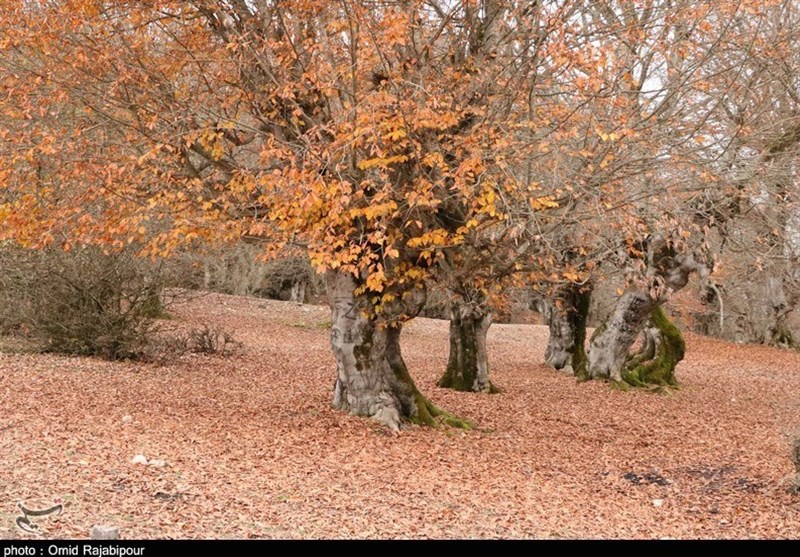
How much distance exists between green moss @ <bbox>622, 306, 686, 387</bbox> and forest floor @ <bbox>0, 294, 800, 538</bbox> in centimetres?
84

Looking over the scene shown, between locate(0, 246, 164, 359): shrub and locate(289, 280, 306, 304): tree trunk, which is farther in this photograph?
locate(289, 280, 306, 304): tree trunk

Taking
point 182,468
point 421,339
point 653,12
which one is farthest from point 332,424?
point 421,339

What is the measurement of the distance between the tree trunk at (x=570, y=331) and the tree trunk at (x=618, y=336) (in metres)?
1.06

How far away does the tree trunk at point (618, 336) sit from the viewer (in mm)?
17453

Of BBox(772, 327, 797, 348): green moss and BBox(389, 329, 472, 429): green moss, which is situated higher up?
BBox(772, 327, 797, 348): green moss

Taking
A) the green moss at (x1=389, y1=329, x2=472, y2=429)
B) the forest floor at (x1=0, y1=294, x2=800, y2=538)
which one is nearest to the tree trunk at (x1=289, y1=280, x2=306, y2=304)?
the forest floor at (x1=0, y1=294, x2=800, y2=538)

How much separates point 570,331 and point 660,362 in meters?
2.22

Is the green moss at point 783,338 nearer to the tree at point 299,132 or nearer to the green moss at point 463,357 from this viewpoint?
the green moss at point 463,357

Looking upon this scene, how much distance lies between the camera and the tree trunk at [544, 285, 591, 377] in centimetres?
1945

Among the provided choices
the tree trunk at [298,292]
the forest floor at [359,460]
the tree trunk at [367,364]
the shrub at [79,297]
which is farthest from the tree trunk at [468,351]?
the tree trunk at [298,292]

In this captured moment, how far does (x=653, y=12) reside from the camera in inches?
452

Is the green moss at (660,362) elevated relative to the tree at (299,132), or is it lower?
lower

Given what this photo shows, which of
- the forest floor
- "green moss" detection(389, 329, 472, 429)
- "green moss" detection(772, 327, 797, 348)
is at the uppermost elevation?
"green moss" detection(772, 327, 797, 348)

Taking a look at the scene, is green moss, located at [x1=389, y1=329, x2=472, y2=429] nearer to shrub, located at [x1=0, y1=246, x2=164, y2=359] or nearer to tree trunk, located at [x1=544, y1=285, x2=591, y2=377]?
shrub, located at [x1=0, y1=246, x2=164, y2=359]
